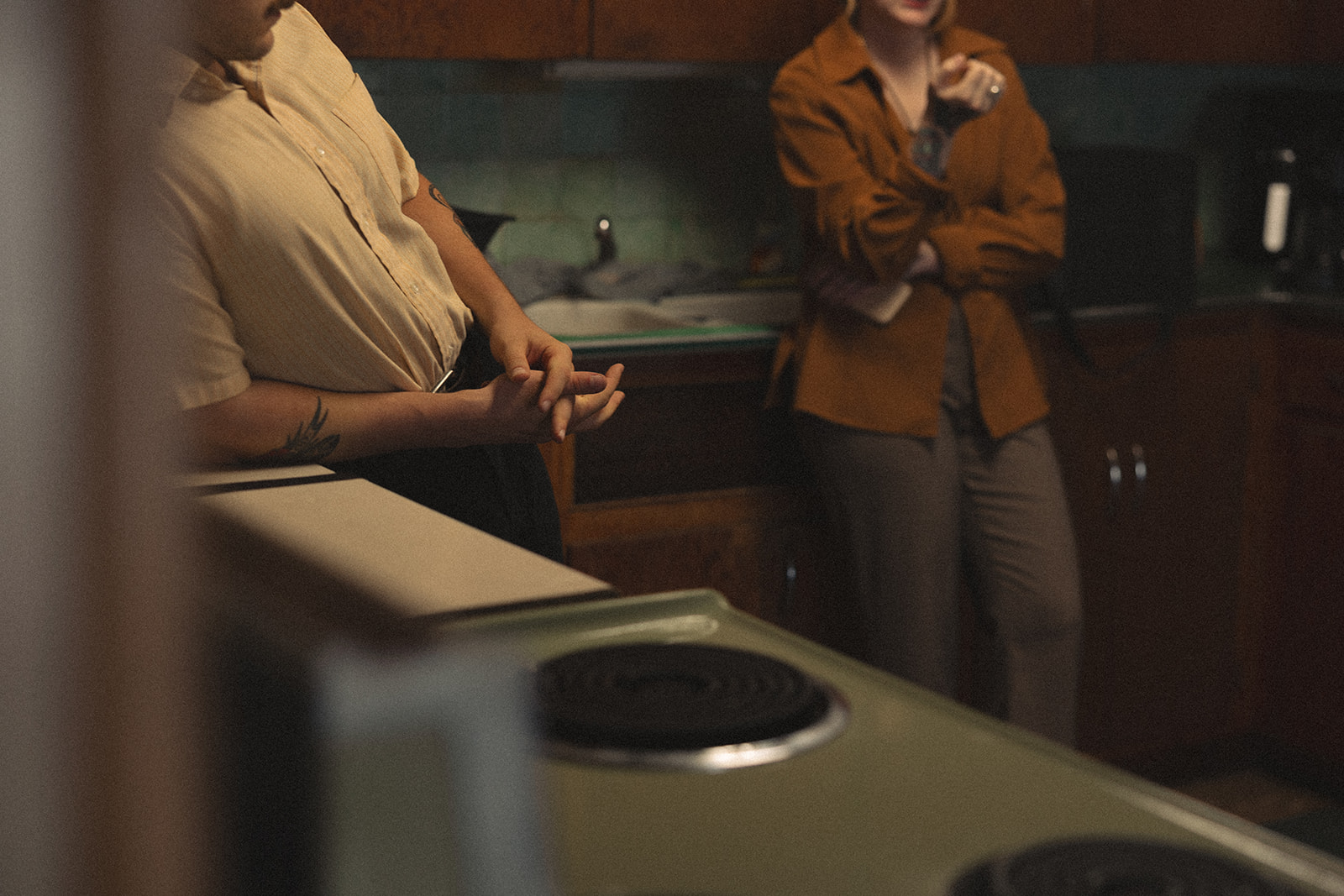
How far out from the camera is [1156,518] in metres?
3.24

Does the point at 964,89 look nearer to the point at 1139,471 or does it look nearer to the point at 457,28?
the point at 457,28

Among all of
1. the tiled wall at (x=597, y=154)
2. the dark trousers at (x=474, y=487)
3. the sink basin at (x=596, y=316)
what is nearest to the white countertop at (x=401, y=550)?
the dark trousers at (x=474, y=487)

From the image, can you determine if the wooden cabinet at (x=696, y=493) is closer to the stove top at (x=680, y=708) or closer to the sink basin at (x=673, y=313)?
the sink basin at (x=673, y=313)

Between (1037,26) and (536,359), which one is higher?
(1037,26)

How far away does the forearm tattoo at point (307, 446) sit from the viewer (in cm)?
114

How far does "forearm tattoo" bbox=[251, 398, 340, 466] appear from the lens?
114 centimetres

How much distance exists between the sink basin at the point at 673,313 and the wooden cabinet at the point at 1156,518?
0.58 metres

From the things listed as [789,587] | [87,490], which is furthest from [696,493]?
[87,490]

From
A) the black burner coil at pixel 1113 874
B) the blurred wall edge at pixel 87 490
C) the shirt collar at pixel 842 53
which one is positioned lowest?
the black burner coil at pixel 1113 874

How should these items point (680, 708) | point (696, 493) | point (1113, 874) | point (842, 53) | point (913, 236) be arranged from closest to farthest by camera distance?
1. point (1113, 874)
2. point (680, 708)
3. point (913, 236)
4. point (842, 53)
5. point (696, 493)

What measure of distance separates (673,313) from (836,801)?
241cm

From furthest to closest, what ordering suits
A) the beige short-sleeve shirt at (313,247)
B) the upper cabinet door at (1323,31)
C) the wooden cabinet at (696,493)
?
the upper cabinet door at (1323,31), the wooden cabinet at (696,493), the beige short-sleeve shirt at (313,247)

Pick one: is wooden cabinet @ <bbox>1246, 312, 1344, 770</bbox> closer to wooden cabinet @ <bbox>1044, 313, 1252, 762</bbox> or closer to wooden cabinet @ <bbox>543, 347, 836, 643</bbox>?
wooden cabinet @ <bbox>1044, 313, 1252, 762</bbox>

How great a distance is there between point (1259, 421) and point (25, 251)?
3.51 meters
